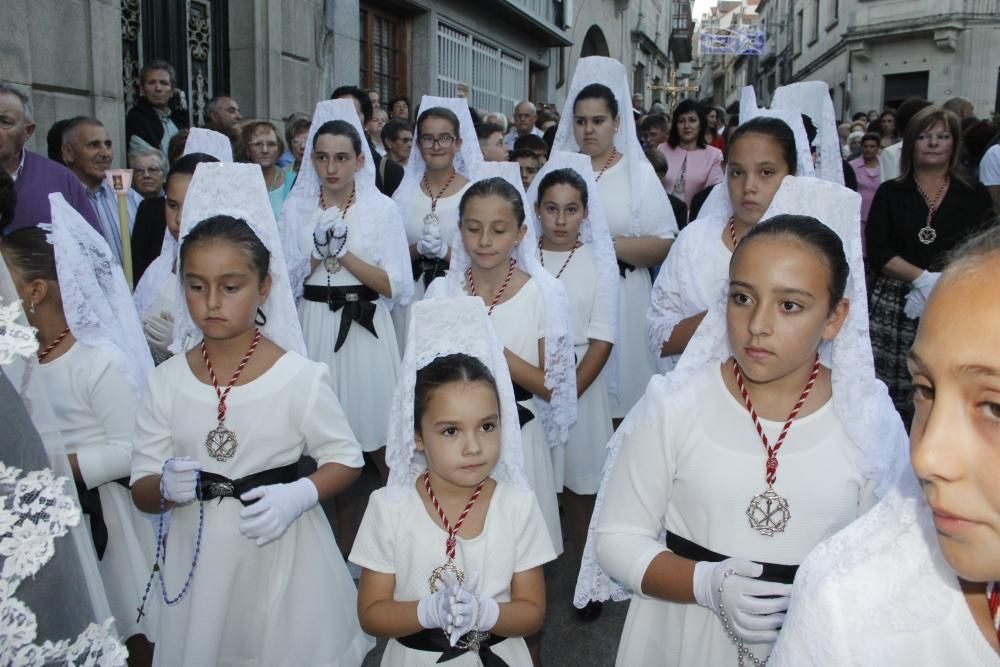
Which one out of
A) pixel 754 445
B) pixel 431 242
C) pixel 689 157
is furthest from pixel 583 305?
pixel 689 157

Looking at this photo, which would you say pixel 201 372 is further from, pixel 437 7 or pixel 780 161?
pixel 437 7

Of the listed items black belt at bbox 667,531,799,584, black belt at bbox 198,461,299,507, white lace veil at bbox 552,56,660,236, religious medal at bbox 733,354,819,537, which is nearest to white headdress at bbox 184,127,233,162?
white lace veil at bbox 552,56,660,236

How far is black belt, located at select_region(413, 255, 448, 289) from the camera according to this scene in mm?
4906

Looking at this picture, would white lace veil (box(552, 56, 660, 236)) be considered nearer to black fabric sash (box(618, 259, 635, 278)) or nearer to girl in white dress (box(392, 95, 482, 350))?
black fabric sash (box(618, 259, 635, 278))

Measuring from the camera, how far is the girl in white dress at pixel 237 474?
2473mm

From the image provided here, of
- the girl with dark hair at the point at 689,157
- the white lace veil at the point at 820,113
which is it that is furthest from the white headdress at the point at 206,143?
the girl with dark hair at the point at 689,157

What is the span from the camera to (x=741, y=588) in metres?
1.75

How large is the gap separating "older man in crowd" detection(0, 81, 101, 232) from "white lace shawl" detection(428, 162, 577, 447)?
203 centimetres

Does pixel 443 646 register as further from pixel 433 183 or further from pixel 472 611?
pixel 433 183

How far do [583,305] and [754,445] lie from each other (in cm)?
194

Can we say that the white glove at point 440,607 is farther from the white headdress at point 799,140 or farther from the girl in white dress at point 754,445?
the white headdress at point 799,140

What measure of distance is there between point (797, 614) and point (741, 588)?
574mm

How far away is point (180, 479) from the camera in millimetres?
2338

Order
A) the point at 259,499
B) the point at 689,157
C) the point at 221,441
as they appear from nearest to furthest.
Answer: the point at 259,499 → the point at 221,441 → the point at 689,157
